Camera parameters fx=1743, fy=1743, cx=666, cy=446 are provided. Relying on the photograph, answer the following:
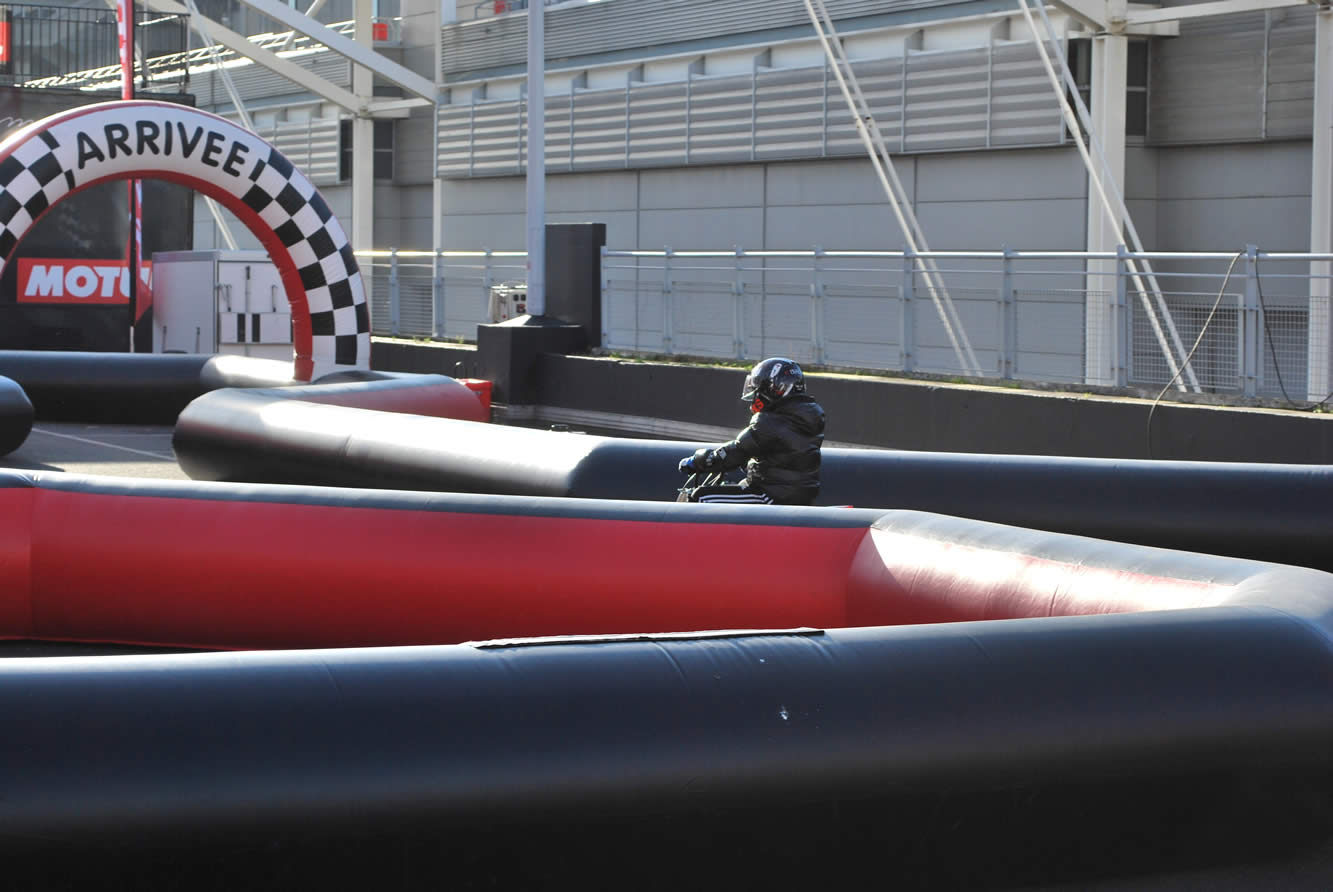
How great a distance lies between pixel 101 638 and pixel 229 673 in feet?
13.8

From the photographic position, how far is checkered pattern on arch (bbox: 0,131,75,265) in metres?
16.7

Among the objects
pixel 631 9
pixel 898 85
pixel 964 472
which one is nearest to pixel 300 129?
pixel 631 9

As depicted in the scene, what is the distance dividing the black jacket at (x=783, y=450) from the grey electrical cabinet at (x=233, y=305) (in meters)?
15.0

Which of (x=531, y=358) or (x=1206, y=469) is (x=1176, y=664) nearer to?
(x=1206, y=469)

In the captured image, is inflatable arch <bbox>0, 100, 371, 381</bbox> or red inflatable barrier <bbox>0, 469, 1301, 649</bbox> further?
inflatable arch <bbox>0, 100, 371, 381</bbox>

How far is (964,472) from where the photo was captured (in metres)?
9.46

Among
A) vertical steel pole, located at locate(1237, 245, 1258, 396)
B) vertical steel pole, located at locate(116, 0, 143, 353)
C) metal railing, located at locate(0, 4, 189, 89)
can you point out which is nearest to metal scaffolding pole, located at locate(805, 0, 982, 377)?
vertical steel pole, located at locate(1237, 245, 1258, 396)

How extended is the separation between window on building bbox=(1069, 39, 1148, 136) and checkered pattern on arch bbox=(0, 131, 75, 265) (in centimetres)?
1154

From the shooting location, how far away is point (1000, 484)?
9.34 metres

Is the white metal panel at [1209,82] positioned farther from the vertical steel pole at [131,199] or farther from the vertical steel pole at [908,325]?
the vertical steel pole at [131,199]

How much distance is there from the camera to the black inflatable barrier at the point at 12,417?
47.3 ft

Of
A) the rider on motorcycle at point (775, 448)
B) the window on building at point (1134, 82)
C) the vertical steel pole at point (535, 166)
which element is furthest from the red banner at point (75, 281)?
the rider on motorcycle at point (775, 448)

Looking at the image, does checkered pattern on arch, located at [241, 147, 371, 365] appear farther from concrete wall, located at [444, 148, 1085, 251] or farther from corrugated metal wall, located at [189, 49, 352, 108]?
corrugated metal wall, located at [189, 49, 352, 108]

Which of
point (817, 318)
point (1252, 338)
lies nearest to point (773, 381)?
point (1252, 338)
